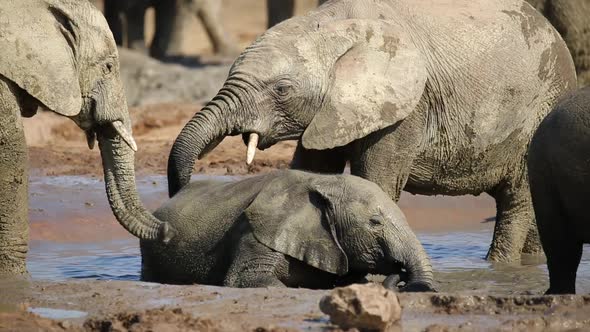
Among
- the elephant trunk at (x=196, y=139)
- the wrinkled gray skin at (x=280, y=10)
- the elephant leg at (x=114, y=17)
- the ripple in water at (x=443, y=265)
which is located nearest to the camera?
the elephant trunk at (x=196, y=139)

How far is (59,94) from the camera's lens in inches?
321

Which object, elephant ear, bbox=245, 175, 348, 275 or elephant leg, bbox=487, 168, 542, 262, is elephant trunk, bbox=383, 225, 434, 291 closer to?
elephant ear, bbox=245, 175, 348, 275

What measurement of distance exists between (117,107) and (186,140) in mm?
404

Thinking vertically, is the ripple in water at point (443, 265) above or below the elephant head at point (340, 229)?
below

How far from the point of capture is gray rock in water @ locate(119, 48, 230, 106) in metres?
16.5

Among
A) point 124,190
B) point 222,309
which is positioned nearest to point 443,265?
point 124,190

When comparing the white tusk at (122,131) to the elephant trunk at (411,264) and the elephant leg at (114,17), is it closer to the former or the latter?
the elephant trunk at (411,264)

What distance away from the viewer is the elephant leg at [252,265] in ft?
27.0

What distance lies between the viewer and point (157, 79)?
16812 mm

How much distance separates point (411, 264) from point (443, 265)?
1897mm

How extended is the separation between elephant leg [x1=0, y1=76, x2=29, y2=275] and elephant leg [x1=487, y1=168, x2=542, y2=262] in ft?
9.52

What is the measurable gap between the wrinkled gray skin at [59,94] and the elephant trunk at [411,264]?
3.75ft

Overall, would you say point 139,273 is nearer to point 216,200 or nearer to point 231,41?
point 216,200

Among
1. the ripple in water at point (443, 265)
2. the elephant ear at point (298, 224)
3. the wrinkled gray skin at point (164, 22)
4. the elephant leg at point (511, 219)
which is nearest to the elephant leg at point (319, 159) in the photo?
the elephant ear at point (298, 224)
